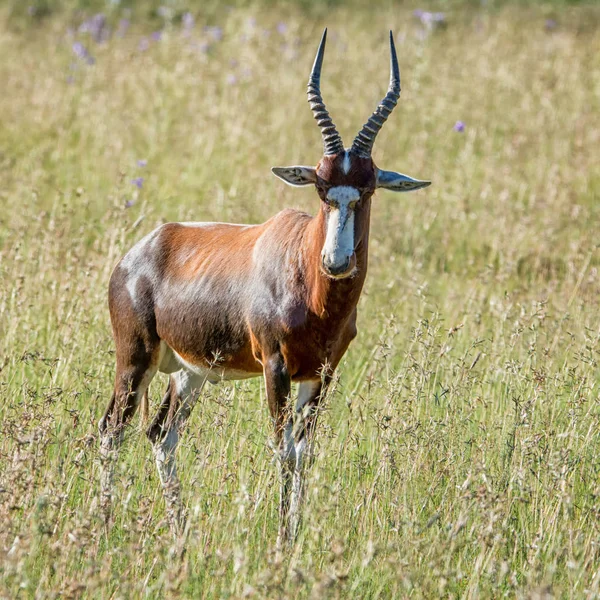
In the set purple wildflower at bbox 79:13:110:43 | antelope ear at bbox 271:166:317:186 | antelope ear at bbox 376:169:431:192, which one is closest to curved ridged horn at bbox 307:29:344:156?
antelope ear at bbox 271:166:317:186

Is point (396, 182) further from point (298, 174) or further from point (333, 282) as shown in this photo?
point (333, 282)

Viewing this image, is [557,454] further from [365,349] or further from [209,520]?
[365,349]

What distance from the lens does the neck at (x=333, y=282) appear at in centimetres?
546

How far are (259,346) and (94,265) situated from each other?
2276 mm

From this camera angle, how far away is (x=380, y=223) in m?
10.6

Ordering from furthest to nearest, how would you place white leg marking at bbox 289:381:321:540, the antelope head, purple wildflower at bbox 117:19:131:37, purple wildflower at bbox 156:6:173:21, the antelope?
purple wildflower at bbox 117:19:131:37 → purple wildflower at bbox 156:6:173:21 → the antelope → the antelope head → white leg marking at bbox 289:381:321:540

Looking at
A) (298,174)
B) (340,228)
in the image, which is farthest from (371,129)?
(340,228)

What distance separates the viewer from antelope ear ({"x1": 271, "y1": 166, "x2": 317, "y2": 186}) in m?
5.59

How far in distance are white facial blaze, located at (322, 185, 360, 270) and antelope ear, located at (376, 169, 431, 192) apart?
0.35 metres

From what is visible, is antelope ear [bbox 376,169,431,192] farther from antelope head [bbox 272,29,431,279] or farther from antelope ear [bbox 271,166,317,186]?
antelope ear [bbox 271,166,317,186]

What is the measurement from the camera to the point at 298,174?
18.5ft

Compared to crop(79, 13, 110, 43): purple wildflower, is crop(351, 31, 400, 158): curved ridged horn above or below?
below

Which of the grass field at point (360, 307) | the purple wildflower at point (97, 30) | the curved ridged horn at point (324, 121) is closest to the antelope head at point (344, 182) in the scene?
the curved ridged horn at point (324, 121)

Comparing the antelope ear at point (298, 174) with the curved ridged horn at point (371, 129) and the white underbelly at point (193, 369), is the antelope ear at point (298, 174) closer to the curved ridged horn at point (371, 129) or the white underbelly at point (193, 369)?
the curved ridged horn at point (371, 129)
